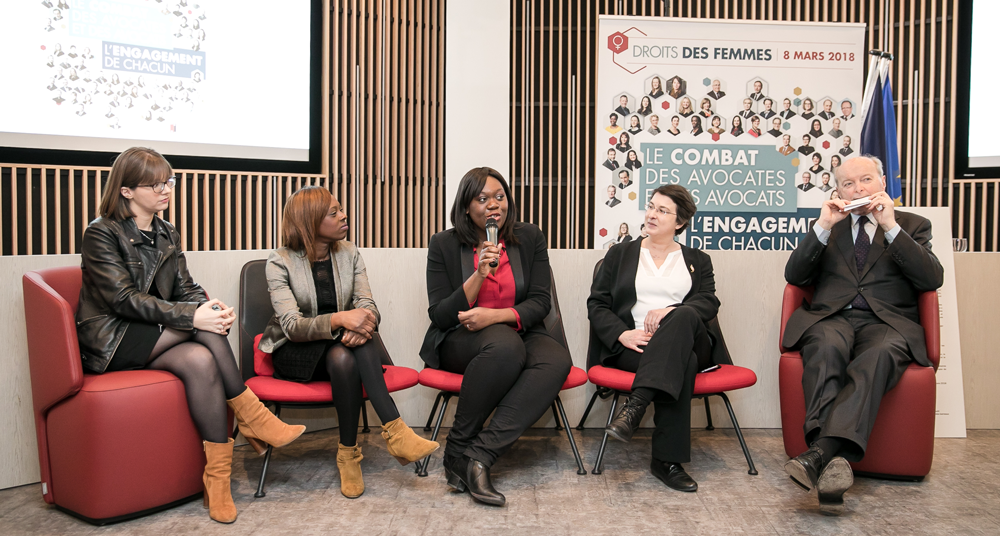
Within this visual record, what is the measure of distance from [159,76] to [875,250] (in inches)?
193

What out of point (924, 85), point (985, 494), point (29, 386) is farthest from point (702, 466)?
point (924, 85)

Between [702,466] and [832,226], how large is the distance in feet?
3.96

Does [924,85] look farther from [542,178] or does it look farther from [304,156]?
[304,156]

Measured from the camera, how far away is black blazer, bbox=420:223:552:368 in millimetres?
2898

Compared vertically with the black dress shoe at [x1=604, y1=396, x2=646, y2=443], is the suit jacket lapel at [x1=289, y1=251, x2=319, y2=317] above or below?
above

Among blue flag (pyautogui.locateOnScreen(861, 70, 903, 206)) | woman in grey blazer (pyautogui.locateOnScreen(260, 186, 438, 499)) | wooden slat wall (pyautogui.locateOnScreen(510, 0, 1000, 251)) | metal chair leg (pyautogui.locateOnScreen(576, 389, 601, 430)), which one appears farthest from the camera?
wooden slat wall (pyautogui.locateOnScreen(510, 0, 1000, 251))

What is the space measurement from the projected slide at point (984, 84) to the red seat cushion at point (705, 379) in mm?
4375

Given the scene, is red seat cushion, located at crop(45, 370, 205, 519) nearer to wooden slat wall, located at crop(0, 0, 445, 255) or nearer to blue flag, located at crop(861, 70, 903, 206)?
wooden slat wall, located at crop(0, 0, 445, 255)

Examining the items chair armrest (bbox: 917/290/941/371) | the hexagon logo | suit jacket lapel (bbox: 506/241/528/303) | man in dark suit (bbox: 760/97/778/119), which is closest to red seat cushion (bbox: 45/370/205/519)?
suit jacket lapel (bbox: 506/241/528/303)

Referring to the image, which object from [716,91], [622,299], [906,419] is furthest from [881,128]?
[622,299]

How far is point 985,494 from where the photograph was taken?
2.60m

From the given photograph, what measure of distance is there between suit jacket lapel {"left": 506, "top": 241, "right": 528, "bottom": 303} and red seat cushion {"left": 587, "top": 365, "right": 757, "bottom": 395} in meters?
0.47

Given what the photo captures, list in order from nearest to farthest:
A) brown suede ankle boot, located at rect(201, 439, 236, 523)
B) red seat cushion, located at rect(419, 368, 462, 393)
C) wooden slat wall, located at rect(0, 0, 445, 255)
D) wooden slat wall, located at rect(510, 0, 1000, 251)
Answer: brown suede ankle boot, located at rect(201, 439, 236, 523)
red seat cushion, located at rect(419, 368, 462, 393)
wooden slat wall, located at rect(0, 0, 445, 255)
wooden slat wall, located at rect(510, 0, 1000, 251)

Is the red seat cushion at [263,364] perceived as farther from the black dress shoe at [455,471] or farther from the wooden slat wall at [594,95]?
the wooden slat wall at [594,95]
